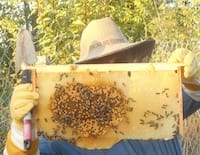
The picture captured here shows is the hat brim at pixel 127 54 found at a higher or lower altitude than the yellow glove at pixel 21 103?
higher

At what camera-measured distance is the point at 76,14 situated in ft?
22.8

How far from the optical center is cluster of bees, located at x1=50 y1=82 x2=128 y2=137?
2320mm

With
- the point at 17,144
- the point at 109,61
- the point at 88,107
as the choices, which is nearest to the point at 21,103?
the point at 17,144

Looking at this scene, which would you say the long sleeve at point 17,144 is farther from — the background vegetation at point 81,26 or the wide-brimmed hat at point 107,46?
the background vegetation at point 81,26

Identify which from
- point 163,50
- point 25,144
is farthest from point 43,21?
point 25,144

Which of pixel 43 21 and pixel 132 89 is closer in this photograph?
pixel 132 89

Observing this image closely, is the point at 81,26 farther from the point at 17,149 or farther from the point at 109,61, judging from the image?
the point at 17,149

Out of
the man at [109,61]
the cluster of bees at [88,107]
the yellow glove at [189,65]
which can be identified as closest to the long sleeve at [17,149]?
the man at [109,61]

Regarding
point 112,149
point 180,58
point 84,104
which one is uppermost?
point 180,58

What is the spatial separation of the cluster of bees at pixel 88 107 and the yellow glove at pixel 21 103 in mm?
154

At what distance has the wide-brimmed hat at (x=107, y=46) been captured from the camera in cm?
260

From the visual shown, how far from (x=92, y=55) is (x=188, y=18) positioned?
195 inches

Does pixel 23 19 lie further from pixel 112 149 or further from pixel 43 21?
pixel 112 149

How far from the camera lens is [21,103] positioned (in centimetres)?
213
